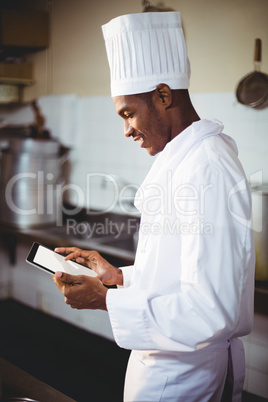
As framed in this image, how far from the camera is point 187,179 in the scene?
2.97 feet

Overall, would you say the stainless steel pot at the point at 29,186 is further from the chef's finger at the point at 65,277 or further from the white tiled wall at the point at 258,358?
the chef's finger at the point at 65,277

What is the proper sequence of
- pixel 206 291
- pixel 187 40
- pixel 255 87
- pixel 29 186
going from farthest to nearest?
pixel 29 186 → pixel 187 40 → pixel 255 87 → pixel 206 291

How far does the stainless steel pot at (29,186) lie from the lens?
9.39 ft

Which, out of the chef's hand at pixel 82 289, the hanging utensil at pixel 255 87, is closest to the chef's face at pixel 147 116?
the chef's hand at pixel 82 289

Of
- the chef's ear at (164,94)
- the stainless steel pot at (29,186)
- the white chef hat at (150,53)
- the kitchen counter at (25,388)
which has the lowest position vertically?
the kitchen counter at (25,388)

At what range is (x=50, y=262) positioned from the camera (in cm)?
120

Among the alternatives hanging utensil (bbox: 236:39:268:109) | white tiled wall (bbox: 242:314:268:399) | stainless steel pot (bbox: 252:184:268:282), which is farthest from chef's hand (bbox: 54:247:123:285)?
hanging utensil (bbox: 236:39:268:109)

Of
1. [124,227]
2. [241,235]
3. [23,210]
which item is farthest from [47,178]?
[241,235]

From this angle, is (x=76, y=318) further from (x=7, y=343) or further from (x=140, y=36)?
(x=140, y=36)

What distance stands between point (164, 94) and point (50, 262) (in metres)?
0.54

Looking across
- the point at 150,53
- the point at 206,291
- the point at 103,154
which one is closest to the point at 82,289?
the point at 206,291

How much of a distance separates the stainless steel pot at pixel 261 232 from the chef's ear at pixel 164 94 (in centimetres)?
100

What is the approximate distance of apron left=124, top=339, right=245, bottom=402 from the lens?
3.26 feet

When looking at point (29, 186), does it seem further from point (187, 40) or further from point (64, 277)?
point (64, 277)
